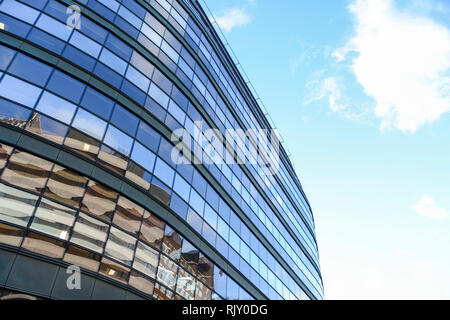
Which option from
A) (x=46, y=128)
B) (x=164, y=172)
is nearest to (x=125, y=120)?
(x=164, y=172)

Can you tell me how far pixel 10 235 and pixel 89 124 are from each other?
18.3 ft

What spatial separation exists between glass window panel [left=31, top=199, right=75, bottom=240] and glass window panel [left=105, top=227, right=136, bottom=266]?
161cm

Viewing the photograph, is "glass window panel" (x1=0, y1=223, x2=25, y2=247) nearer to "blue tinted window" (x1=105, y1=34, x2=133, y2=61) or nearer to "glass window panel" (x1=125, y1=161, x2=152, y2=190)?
"glass window panel" (x1=125, y1=161, x2=152, y2=190)

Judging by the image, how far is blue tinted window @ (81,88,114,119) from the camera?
1535 centimetres

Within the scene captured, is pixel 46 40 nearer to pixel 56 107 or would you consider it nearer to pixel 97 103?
pixel 97 103

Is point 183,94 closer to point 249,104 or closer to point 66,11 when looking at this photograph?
point 66,11

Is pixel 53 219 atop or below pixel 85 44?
below

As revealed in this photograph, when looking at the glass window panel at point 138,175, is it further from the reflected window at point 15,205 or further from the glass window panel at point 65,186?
the reflected window at point 15,205

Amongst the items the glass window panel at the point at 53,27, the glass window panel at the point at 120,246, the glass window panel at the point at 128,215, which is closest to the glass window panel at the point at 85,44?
the glass window panel at the point at 53,27

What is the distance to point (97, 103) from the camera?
51.8ft

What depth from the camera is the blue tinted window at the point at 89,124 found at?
14.3m

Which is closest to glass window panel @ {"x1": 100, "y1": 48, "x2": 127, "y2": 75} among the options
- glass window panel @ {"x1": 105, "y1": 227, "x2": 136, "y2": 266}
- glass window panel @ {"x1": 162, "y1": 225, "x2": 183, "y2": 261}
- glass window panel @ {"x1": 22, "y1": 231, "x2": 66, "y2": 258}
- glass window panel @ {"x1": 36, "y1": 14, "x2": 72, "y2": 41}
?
glass window panel @ {"x1": 36, "y1": 14, "x2": 72, "y2": 41}
